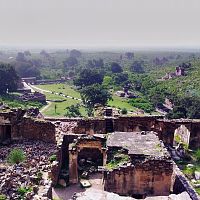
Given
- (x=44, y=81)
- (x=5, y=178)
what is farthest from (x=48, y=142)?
(x=44, y=81)

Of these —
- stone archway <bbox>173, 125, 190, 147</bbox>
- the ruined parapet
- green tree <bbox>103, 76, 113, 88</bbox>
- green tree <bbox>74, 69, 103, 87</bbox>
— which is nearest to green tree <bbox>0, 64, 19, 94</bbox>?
green tree <bbox>74, 69, 103, 87</bbox>

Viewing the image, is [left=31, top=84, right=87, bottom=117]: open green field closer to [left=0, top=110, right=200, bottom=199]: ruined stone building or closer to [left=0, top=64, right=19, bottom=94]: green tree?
[left=0, top=64, right=19, bottom=94]: green tree

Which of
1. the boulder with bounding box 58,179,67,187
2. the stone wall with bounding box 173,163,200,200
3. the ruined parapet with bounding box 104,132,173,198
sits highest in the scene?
the ruined parapet with bounding box 104,132,173,198

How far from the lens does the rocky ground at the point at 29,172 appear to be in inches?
709

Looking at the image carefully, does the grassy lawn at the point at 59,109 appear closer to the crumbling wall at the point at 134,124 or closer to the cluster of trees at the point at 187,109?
the cluster of trees at the point at 187,109

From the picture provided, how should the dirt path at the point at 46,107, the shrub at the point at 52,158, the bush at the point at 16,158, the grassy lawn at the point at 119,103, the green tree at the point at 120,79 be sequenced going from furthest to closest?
the green tree at the point at 120,79 < the grassy lawn at the point at 119,103 < the dirt path at the point at 46,107 < the shrub at the point at 52,158 < the bush at the point at 16,158

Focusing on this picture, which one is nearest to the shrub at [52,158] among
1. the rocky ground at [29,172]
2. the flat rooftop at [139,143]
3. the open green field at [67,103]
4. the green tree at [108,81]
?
the rocky ground at [29,172]

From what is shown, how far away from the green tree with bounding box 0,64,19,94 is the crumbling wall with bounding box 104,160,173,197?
54900 mm

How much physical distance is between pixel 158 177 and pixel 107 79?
75.7 meters

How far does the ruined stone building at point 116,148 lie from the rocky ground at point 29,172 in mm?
829

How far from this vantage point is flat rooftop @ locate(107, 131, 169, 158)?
22344 millimetres

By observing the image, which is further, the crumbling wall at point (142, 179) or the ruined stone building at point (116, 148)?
the ruined stone building at point (116, 148)

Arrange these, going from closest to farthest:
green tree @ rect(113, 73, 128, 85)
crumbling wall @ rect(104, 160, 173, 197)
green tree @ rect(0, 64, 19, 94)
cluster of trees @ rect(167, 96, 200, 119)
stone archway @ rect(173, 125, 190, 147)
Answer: crumbling wall @ rect(104, 160, 173, 197)
stone archway @ rect(173, 125, 190, 147)
cluster of trees @ rect(167, 96, 200, 119)
green tree @ rect(0, 64, 19, 94)
green tree @ rect(113, 73, 128, 85)

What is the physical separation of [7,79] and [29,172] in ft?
183
